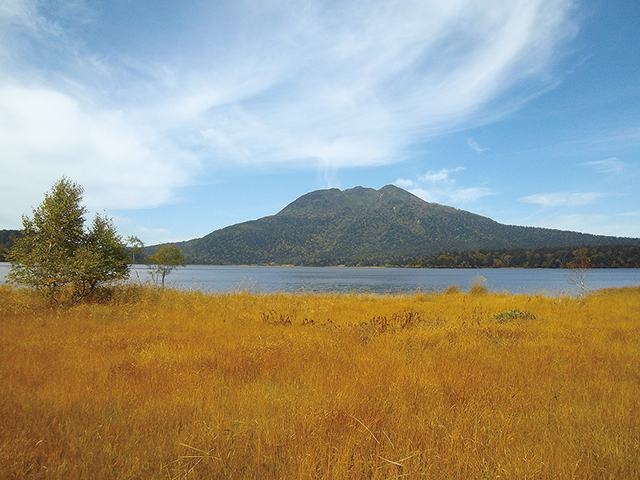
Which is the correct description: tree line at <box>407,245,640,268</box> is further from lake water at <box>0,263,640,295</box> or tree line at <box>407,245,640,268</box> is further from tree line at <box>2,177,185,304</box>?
tree line at <box>2,177,185,304</box>

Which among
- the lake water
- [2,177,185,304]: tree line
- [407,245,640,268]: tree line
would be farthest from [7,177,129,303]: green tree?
[407,245,640,268]: tree line

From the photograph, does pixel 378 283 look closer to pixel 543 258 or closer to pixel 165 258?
pixel 165 258

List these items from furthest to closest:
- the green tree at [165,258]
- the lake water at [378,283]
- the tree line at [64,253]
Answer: the green tree at [165,258] < the lake water at [378,283] < the tree line at [64,253]

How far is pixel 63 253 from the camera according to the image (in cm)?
1114

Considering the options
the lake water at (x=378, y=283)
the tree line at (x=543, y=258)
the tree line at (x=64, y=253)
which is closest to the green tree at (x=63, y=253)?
the tree line at (x=64, y=253)

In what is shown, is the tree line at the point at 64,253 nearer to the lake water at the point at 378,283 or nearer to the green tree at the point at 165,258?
the lake water at the point at 378,283

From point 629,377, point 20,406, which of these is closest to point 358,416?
point 20,406

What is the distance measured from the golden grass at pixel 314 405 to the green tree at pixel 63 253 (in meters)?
4.41

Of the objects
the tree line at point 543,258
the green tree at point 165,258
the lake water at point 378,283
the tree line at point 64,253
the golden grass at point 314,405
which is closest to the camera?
the golden grass at point 314,405

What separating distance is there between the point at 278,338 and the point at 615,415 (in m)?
5.34

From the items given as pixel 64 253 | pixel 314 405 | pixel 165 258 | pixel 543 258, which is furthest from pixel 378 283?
pixel 543 258

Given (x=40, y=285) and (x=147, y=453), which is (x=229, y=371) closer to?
(x=147, y=453)

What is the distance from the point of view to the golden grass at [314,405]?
2576mm

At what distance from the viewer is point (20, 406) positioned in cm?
342
